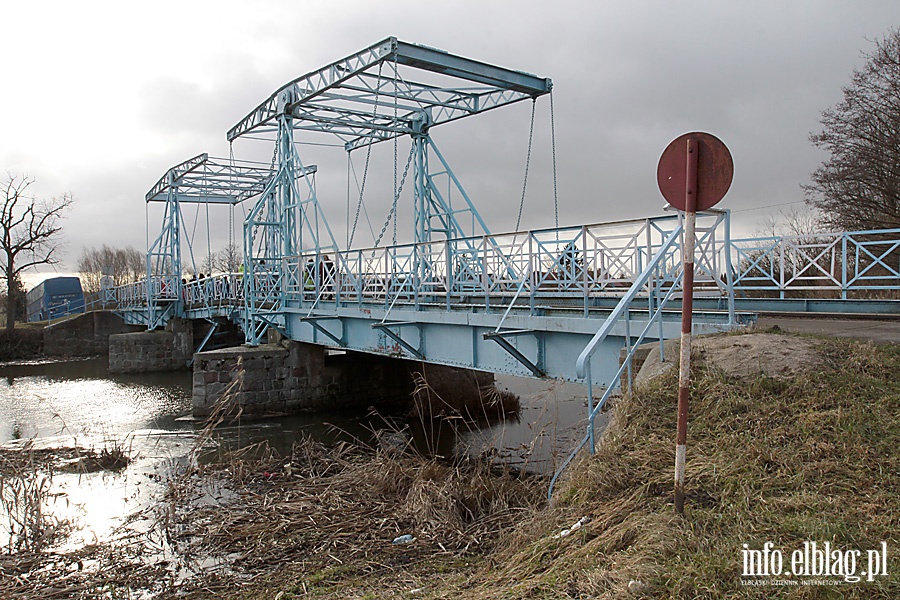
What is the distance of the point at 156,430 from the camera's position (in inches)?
640

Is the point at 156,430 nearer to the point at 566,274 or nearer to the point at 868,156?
the point at 566,274

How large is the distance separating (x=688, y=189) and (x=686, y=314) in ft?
2.89

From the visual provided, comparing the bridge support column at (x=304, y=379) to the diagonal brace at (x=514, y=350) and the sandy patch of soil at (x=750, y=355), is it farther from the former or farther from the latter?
the sandy patch of soil at (x=750, y=355)

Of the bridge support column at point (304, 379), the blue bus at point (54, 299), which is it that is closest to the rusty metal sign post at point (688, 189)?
the bridge support column at point (304, 379)

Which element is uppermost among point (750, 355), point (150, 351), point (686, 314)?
point (686, 314)

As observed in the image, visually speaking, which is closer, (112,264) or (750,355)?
(750,355)

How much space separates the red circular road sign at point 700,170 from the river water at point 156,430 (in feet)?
9.61

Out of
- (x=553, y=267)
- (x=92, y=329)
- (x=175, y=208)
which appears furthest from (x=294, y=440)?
(x=92, y=329)

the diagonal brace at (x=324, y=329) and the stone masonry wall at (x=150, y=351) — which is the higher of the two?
the diagonal brace at (x=324, y=329)

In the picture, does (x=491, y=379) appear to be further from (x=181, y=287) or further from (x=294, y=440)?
(x=181, y=287)

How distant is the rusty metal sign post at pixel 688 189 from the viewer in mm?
4457

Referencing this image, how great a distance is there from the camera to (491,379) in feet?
68.7

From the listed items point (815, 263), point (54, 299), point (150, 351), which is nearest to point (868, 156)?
point (815, 263)

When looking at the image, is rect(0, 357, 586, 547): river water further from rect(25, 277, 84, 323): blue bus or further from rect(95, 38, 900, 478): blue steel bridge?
rect(25, 277, 84, 323): blue bus
